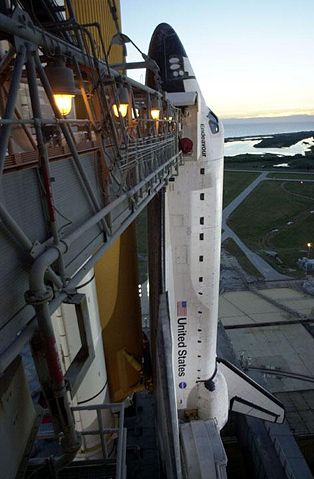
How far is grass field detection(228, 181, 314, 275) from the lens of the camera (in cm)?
3091

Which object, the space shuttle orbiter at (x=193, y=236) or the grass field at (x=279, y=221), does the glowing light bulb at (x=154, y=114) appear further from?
the grass field at (x=279, y=221)

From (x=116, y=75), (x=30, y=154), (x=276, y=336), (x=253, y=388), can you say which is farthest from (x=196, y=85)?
(x=276, y=336)

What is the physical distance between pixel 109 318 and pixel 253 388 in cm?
609

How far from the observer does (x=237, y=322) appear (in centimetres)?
1930

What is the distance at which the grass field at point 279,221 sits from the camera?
3091 centimetres

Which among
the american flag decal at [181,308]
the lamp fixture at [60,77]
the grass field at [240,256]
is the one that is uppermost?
the lamp fixture at [60,77]

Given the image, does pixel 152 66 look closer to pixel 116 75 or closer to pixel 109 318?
pixel 116 75

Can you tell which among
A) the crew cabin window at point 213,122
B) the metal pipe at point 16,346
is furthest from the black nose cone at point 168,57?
the metal pipe at point 16,346

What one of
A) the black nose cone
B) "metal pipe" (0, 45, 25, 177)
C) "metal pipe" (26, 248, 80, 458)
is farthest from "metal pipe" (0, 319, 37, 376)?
the black nose cone

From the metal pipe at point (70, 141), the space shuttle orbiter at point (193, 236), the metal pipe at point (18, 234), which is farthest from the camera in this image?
the space shuttle orbiter at point (193, 236)

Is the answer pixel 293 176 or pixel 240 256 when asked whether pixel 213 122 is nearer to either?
pixel 240 256

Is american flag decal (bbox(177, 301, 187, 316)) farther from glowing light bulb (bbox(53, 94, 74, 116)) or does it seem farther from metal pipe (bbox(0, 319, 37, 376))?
metal pipe (bbox(0, 319, 37, 376))

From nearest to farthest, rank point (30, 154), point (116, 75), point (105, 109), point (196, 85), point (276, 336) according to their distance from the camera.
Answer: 1. point (30, 154)
2. point (105, 109)
3. point (116, 75)
4. point (196, 85)
5. point (276, 336)

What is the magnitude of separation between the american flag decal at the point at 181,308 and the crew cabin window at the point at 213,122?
466 cm
